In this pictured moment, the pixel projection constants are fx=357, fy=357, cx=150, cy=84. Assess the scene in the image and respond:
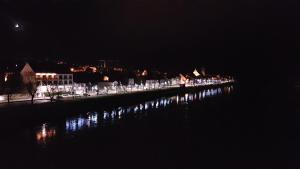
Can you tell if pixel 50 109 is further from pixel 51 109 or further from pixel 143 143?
pixel 143 143

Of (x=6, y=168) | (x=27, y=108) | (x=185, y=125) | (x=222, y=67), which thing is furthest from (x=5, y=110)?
(x=222, y=67)

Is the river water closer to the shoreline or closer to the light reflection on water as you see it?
the light reflection on water

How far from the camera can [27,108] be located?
23859mm

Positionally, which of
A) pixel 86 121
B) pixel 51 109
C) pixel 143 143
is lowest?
pixel 143 143

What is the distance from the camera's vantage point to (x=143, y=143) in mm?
19516

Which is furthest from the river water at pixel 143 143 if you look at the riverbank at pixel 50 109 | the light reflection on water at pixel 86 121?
the riverbank at pixel 50 109

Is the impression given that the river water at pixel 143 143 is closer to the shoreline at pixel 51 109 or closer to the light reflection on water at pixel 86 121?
the light reflection on water at pixel 86 121

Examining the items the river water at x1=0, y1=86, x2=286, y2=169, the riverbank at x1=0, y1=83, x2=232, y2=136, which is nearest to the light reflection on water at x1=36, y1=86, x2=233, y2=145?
the river water at x1=0, y1=86, x2=286, y2=169

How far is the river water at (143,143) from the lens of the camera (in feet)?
52.5

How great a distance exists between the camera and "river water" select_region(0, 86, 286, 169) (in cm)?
1602

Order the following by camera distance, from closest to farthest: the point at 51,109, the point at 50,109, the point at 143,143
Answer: the point at 143,143 → the point at 50,109 → the point at 51,109

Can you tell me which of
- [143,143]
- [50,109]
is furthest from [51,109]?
[143,143]

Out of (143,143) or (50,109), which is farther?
(50,109)

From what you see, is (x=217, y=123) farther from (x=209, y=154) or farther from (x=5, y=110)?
(x=5, y=110)
